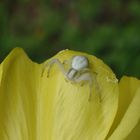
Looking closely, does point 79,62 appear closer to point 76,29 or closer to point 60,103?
point 60,103

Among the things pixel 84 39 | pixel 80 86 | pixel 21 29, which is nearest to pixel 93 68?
pixel 80 86

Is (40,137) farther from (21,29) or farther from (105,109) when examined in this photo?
(21,29)

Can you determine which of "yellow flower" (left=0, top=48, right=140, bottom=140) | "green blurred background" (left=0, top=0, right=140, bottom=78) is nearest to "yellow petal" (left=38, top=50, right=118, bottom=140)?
"yellow flower" (left=0, top=48, right=140, bottom=140)

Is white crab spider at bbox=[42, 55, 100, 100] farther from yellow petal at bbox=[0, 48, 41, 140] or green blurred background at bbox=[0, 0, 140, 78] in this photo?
green blurred background at bbox=[0, 0, 140, 78]

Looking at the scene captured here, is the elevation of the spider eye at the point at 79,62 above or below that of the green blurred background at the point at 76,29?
above

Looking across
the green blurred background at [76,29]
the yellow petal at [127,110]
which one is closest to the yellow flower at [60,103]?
the yellow petal at [127,110]

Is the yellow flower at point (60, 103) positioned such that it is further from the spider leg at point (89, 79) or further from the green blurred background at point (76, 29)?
the green blurred background at point (76, 29)

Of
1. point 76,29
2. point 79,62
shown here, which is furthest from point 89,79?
point 76,29
